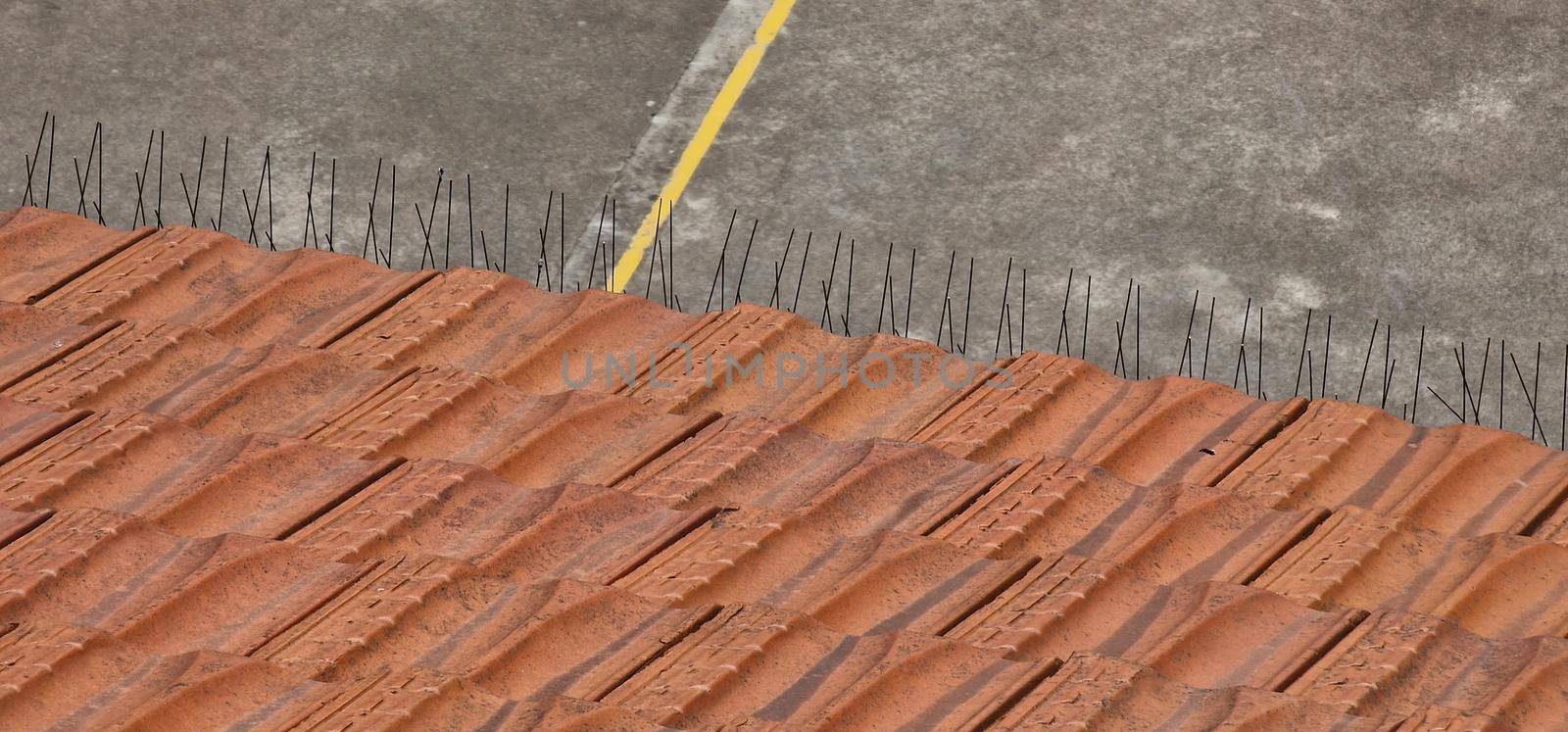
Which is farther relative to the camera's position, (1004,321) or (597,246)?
(597,246)

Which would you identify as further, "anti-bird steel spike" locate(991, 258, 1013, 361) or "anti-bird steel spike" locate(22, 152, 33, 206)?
"anti-bird steel spike" locate(991, 258, 1013, 361)

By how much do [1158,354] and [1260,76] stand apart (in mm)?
2662

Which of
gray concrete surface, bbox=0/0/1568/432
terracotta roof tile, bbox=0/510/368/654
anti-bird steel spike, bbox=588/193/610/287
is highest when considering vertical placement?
terracotta roof tile, bbox=0/510/368/654

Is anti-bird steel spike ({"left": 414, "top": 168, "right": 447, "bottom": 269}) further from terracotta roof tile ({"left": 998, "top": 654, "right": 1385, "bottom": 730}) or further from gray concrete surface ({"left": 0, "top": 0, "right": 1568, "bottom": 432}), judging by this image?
terracotta roof tile ({"left": 998, "top": 654, "right": 1385, "bottom": 730})

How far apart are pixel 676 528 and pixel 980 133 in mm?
8094

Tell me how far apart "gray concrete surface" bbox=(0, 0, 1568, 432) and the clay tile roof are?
565 cm

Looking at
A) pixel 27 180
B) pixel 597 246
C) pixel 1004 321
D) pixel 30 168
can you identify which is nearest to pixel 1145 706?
pixel 30 168

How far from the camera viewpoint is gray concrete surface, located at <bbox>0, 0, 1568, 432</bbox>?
1128cm

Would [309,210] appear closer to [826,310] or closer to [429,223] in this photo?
[826,310]

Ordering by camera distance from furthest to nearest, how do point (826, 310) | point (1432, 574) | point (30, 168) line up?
point (30, 168)
point (826, 310)
point (1432, 574)

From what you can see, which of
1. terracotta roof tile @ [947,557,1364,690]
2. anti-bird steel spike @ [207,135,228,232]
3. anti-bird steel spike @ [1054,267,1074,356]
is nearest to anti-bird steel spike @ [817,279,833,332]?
anti-bird steel spike @ [1054,267,1074,356]

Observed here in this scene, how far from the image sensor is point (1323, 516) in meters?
4.54

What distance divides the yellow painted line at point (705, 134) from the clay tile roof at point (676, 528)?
19.1 feet

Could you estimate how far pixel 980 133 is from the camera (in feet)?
40.1
